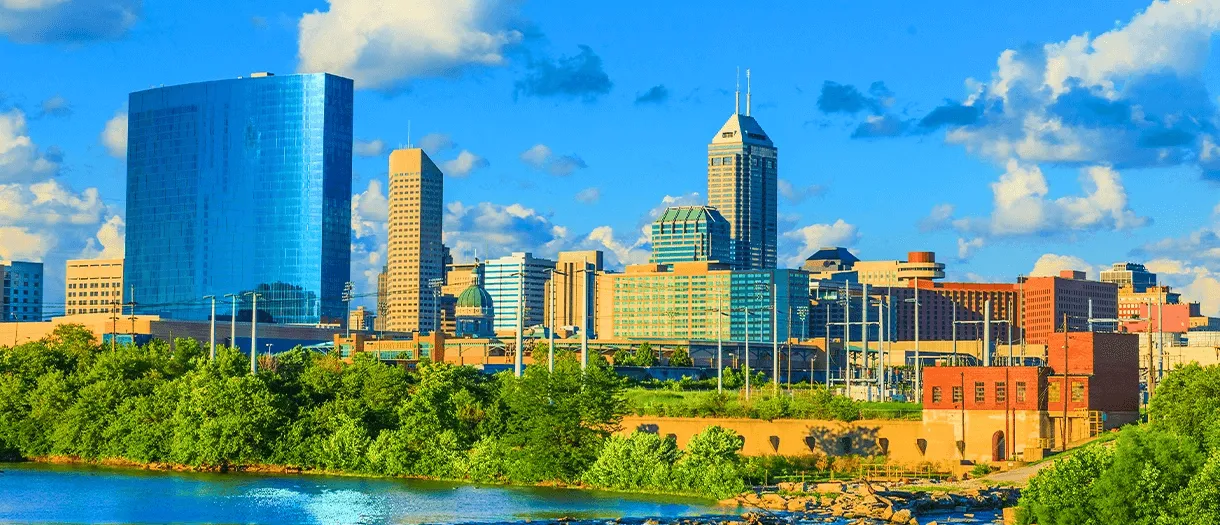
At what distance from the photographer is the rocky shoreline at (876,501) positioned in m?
80.6

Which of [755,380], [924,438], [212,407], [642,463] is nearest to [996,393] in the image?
[924,438]

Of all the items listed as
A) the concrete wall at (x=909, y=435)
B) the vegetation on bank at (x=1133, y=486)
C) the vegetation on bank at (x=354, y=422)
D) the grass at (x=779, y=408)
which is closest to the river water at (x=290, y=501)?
the vegetation on bank at (x=354, y=422)

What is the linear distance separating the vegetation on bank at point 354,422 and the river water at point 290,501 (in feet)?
9.79

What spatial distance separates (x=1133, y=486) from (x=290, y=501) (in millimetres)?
45393

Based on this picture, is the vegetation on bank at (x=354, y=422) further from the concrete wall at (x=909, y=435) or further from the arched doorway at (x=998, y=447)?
the arched doorway at (x=998, y=447)

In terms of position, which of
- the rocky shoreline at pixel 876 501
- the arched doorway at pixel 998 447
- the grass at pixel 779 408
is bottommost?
the rocky shoreline at pixel 876 501

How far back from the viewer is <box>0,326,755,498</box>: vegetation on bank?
96375mm

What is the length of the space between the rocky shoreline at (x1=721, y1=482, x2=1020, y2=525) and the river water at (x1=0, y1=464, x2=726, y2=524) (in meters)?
3.96

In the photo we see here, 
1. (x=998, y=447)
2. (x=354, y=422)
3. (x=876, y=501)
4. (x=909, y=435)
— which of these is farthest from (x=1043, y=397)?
Answer: (x=354, y=422)

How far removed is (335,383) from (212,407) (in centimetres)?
995

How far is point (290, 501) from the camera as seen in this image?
87.9 m

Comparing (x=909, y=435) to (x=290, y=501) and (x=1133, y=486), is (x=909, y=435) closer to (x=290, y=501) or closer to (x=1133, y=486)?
(x=290, y=501)

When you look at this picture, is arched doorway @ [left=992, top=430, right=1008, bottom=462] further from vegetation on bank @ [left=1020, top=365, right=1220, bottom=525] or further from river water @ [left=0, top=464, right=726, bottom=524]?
vegetation on bank @ [left=1020, top=365, right=1220, bottom=525]

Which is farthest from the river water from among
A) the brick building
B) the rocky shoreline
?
the brick building
